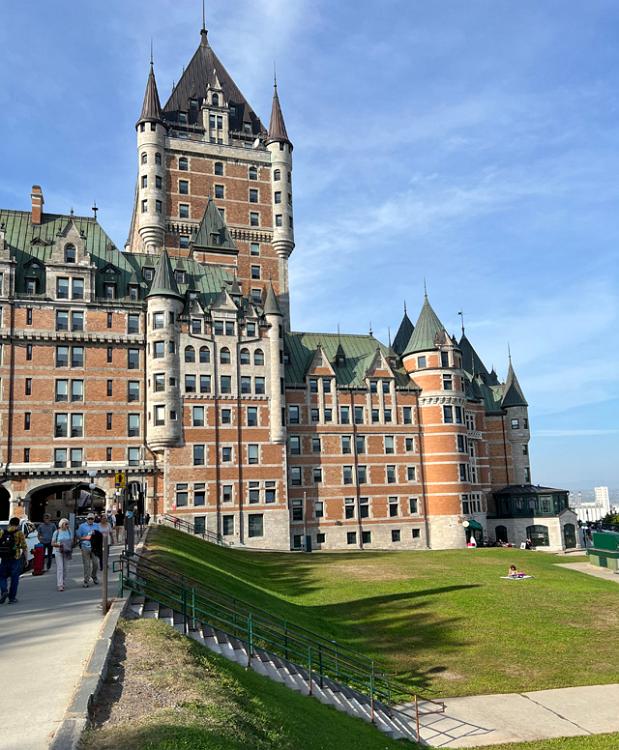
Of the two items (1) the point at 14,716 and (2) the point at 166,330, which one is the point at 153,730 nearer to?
(1) the point at 14,716

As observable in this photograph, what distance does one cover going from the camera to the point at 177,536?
41438 mm

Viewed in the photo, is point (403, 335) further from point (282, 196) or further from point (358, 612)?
point (358, 612)

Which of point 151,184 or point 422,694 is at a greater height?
point 151,184

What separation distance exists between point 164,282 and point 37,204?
1311 centimetres

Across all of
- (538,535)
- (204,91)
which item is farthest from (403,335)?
(204,91)

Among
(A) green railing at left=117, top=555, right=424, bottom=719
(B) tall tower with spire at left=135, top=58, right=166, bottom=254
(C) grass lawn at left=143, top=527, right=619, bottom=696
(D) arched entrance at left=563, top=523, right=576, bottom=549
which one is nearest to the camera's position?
(A) green railing at left=117, top=555, right=424, bottom=719

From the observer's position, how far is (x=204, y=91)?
7825 centimetres

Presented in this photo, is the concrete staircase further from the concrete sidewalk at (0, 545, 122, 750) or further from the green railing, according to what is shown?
the concrete sidewalk at (0, 545, 122, 750)

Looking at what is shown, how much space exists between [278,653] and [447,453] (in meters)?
48.4

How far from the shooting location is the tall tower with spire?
227 ft

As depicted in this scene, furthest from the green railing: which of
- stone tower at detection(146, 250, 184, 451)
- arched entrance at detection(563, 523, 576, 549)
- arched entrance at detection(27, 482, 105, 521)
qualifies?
arched entrance at detection(563, 523, 576, 549)

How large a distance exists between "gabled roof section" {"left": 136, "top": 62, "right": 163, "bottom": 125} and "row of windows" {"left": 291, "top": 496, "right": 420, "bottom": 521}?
144ft

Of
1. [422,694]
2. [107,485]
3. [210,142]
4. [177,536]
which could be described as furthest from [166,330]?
[422,694]

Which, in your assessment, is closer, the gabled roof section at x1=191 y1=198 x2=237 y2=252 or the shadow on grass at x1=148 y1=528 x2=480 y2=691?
the shadow on grass at x1=148 y1=528 x2=480 y2=691
